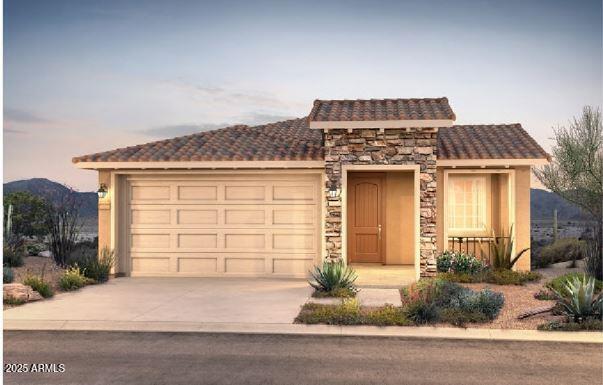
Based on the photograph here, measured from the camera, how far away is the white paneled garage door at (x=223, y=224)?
15906 millimetres

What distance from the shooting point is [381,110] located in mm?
15305

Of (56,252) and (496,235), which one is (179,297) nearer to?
(56,252)

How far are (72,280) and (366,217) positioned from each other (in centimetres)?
789

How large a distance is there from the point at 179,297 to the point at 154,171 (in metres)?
4.59

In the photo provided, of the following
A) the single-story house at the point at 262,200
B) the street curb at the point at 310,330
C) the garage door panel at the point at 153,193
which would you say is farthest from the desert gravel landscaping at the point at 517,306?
the garage door panel at the point at 153,193

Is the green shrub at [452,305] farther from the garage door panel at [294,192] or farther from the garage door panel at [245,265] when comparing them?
the garage door panel at [245,265]

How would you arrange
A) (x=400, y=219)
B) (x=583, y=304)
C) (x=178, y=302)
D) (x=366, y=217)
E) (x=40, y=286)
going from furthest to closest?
(x=366, y=217)
(x=400, y=219)
(x=40, y=286)
(x=178, y=302)
(x=583, y=304)

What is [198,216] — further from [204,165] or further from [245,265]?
[245,265]

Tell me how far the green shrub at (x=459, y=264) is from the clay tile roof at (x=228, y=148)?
155 inches

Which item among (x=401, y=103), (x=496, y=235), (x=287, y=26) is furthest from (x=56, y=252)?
(x=496, y=235)

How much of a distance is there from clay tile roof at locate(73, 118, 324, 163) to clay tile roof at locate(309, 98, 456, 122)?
1.12 metres

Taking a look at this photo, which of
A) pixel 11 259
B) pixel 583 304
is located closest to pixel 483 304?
pixel 583 304

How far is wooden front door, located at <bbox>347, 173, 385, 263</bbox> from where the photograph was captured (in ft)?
57.8

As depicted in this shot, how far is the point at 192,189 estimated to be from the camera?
1633cm
